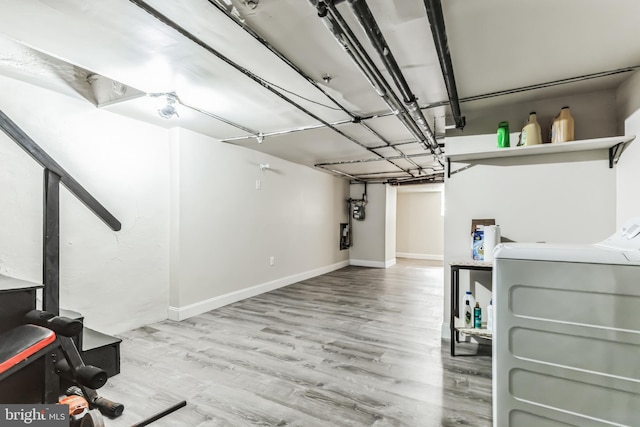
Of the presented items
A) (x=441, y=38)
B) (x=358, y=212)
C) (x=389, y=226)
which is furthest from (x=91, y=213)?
(x=389, y=226)

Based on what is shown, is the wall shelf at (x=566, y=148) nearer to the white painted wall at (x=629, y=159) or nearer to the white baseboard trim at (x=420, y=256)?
the white painted wall at (x=629, y=159)

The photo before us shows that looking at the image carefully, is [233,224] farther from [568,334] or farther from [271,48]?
[568,334]

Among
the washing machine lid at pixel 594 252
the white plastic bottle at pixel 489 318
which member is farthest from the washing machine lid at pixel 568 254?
the white plastic bottle at pixel 489 318

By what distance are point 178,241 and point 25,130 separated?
160 cm

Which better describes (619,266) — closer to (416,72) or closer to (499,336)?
(499,336)

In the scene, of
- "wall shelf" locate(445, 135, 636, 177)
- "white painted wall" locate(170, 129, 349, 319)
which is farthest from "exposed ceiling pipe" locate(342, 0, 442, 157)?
"white painted wall" locate(170, 129, 349, 319)

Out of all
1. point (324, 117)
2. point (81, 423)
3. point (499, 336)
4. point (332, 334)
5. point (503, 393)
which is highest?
point (324, 117)

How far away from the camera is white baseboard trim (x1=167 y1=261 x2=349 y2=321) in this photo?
11.0 ft

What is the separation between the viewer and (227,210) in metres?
3.93

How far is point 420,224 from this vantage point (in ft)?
29.5

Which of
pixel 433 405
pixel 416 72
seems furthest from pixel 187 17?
pixel 433 405

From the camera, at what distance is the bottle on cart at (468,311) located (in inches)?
101

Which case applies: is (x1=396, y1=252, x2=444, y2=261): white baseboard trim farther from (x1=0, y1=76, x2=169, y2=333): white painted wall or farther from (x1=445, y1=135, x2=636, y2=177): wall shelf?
(x1=0, y1=76, x2=169, y2=333): white painted wall

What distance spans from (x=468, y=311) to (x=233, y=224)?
3.00 m
